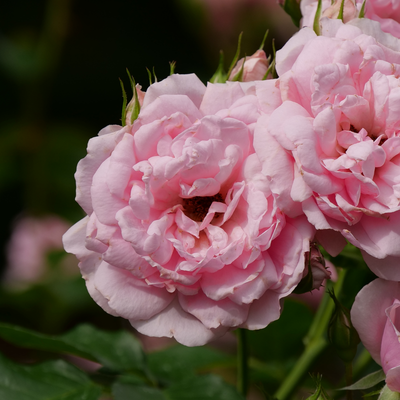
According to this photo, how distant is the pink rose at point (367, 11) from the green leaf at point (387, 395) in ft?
1.37

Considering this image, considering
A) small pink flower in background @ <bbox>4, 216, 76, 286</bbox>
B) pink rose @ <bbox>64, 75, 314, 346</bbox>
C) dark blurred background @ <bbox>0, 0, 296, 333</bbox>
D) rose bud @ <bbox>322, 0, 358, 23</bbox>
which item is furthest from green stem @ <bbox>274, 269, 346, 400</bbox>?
small pink flower in background @ <bbox>4, 216, 76, 286</bbox>

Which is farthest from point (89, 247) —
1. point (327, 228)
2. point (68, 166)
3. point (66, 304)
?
point (68, 166)

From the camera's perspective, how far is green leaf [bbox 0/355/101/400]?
772mm

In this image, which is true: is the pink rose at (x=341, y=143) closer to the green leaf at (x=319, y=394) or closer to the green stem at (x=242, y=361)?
the green leaf at (x=319, y=394)

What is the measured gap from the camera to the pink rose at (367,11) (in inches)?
28.2

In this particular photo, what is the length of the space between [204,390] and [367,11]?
1.76ft

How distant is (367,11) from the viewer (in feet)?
2.58

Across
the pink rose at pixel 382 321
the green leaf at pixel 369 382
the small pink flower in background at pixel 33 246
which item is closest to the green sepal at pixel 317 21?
the pink rose at pixel 382 321

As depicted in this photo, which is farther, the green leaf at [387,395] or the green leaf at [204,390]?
the green leaf at [204,390]

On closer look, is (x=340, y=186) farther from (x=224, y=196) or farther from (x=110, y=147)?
(x=110, y=147)

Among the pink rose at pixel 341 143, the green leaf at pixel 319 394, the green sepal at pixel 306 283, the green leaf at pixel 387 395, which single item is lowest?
the green leaf at pixel 319 394

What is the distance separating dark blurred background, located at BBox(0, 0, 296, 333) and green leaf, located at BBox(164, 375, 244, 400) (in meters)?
0.98

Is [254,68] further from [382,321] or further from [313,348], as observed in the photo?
[313,348]

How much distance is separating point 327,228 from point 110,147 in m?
0.24
